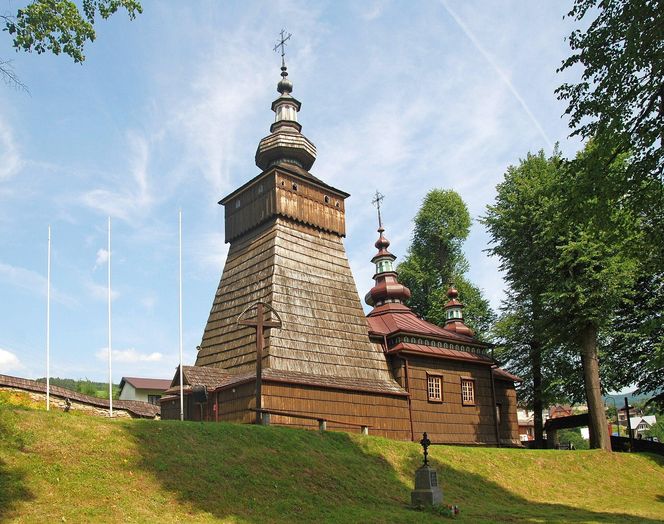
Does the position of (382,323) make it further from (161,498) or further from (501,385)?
(161,498)

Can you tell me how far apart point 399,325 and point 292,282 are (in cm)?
654

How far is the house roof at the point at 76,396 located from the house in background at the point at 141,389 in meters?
17.5

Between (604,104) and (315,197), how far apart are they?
17.3m

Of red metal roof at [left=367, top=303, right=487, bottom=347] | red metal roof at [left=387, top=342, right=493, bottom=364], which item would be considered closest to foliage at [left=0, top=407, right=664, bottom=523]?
red metal roof at [left=387, top=342, right=493, bottom=364]

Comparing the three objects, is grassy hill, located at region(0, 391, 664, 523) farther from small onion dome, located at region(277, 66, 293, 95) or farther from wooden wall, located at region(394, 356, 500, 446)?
small onion dome, located at region(277, 66, 293, 95)

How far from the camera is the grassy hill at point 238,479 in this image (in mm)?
11938

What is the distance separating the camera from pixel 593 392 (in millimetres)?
28031

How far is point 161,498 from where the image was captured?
492 inches

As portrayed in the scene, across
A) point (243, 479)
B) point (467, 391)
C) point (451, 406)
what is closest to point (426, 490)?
point (243, 479)

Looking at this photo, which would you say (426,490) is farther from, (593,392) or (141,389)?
(141,389)

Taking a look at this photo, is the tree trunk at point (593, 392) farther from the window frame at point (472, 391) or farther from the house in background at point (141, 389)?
the house in background at point (141, 389)

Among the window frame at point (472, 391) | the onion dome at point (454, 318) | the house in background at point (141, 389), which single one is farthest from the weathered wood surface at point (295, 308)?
the house in background at point (141, 389)

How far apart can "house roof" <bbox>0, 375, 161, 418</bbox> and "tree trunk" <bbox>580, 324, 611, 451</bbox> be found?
20.2 meters

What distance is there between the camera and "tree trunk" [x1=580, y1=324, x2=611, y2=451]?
27844 mm
